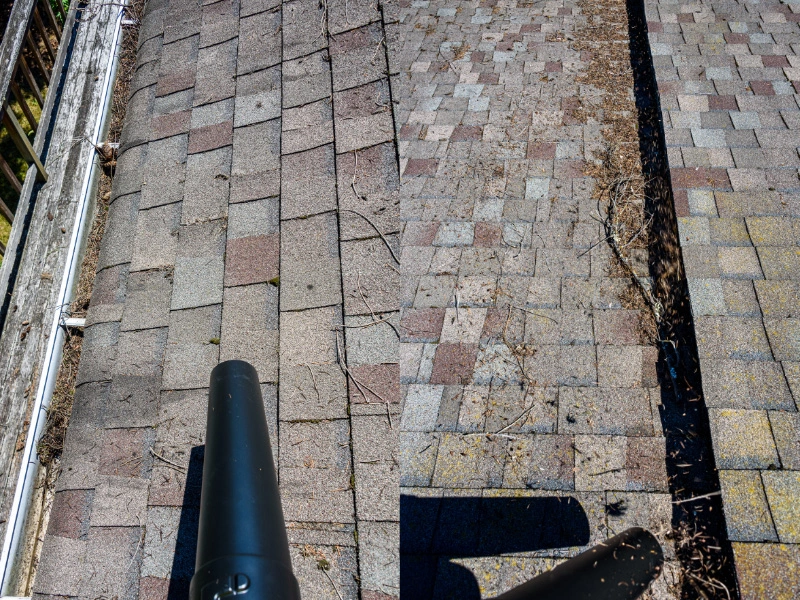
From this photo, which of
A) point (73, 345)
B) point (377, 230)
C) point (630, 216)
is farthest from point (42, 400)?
point (630, 216)

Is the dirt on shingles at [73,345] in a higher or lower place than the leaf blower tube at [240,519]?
lower

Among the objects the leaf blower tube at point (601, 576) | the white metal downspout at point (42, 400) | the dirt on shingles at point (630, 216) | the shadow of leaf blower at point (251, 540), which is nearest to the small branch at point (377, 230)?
the shadow of leaf blower at point (251, 540)

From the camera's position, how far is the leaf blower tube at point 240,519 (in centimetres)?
109

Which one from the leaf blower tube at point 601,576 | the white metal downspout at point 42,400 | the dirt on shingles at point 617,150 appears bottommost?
the dirt on shingles at point 617,150

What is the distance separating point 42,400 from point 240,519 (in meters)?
2.45

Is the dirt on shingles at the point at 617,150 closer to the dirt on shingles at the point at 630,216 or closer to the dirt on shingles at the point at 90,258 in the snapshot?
the dirt on shingles at the point at 630,216

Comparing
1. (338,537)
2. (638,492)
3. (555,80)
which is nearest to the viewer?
(338,537)

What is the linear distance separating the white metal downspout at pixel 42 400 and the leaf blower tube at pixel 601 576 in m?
2.41

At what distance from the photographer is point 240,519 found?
3.83ft

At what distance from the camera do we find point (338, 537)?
206 cm

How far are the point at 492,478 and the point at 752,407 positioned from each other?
1.44 metres

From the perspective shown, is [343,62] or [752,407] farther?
[752,407]

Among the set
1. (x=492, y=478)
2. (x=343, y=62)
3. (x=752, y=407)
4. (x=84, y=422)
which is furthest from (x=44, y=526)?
(x=752, y=407)

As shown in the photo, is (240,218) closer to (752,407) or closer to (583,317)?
(583,317)
